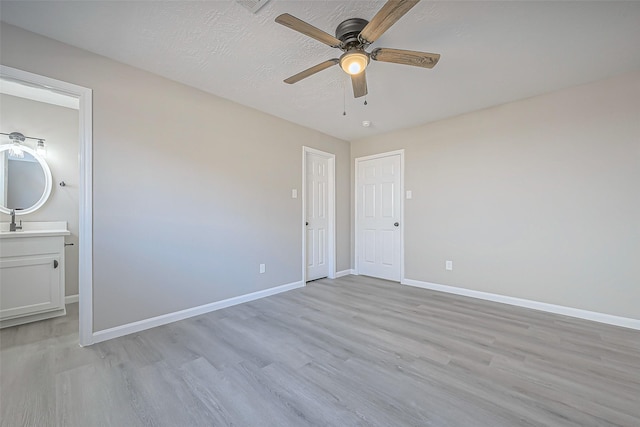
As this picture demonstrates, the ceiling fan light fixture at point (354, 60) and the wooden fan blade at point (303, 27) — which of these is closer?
the wooden fan blade at point (303, 27)

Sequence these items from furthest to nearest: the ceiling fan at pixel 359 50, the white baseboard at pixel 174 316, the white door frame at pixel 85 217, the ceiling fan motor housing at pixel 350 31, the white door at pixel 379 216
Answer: the white door at pixel 379 216, the white baseboard at pixel 174 316, the white door frame at pixel 85 217, the ceiling fan motor housing at pixel 350 31, the ceiling fan at pixel 359 50

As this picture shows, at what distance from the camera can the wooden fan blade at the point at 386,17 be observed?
141 centimetres

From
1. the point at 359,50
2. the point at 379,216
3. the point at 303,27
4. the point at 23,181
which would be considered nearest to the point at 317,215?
the point at 379,216

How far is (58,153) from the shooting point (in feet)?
10.7

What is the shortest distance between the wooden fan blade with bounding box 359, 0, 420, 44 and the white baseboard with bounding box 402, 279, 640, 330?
330 cm

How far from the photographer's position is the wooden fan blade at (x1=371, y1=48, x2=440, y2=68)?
5.98 feet

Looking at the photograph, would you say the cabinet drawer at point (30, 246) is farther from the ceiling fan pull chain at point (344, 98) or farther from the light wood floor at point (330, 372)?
the ceiling fan pull chain at point (344, 98)

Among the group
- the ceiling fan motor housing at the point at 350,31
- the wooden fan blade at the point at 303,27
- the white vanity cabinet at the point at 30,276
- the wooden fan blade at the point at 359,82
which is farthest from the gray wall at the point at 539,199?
the white vanity cabinet at the point at 30,276

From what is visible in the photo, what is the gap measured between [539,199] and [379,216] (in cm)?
214

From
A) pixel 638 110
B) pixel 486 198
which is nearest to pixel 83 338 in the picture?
pixel 486 198

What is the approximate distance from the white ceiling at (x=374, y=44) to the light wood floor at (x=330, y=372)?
2.47 m

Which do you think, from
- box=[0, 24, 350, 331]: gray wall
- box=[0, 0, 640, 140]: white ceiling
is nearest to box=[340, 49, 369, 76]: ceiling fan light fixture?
box=[0, 0, 640, 140]: white ceiling

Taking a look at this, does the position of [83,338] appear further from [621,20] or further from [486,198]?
[621,20]

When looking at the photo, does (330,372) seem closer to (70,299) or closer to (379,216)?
(379,216)
